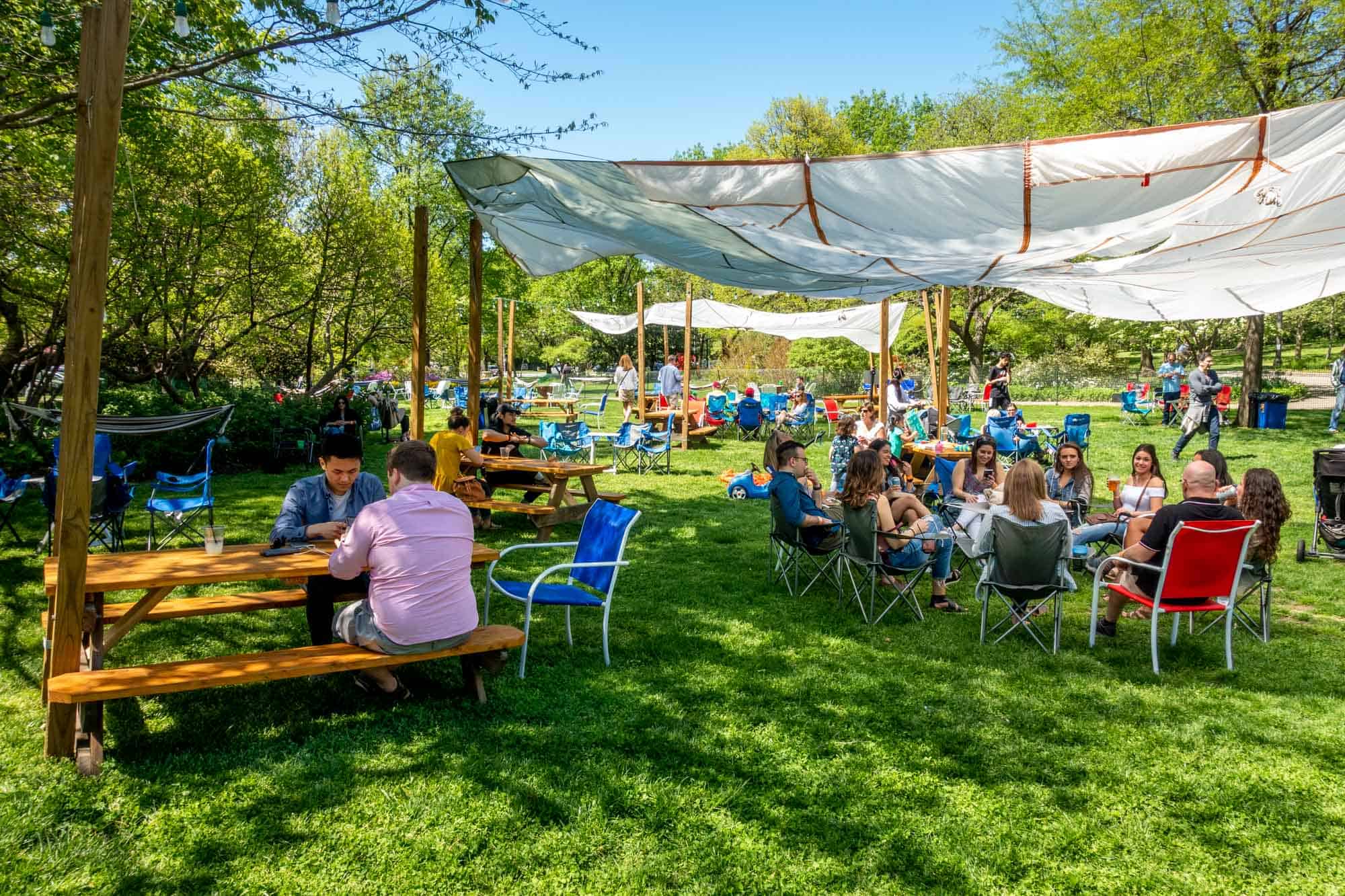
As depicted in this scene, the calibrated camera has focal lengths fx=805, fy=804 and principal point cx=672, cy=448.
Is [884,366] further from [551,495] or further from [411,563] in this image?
[411,563]

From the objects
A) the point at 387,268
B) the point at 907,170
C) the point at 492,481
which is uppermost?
the point at 387,268

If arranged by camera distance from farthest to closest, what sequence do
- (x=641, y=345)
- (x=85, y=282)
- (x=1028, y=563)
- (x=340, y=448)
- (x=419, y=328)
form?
(x=641, y=345)
(x=419, y=328)
(x=1028, y=563)
(x=340, y=448)
(x=85, y=282)

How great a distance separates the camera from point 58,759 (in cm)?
329

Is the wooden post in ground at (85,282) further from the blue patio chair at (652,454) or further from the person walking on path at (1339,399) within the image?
the person walking on path at (1339,399)

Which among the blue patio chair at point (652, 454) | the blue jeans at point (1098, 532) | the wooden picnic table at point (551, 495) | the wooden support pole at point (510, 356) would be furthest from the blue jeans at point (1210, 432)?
the wooden support pole at point (510, 356)

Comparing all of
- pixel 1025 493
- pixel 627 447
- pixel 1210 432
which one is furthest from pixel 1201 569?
pixel 1210 432

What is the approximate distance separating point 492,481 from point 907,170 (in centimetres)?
622

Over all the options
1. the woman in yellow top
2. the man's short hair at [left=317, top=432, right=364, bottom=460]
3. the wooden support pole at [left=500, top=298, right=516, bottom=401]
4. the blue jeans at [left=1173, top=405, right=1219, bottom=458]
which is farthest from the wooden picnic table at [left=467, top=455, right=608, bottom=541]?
the wooden support pole at [left=500, top=298, right=516, bottom=401]

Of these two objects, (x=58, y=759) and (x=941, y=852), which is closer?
(x=941, y=852)

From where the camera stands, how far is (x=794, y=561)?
6.25 meters

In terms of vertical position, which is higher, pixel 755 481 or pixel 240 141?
pixel 240 141

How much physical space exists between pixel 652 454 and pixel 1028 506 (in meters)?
7.57

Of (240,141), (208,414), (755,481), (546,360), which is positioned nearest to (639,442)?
(755,481)

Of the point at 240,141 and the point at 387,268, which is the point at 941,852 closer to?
the point at 240,141
